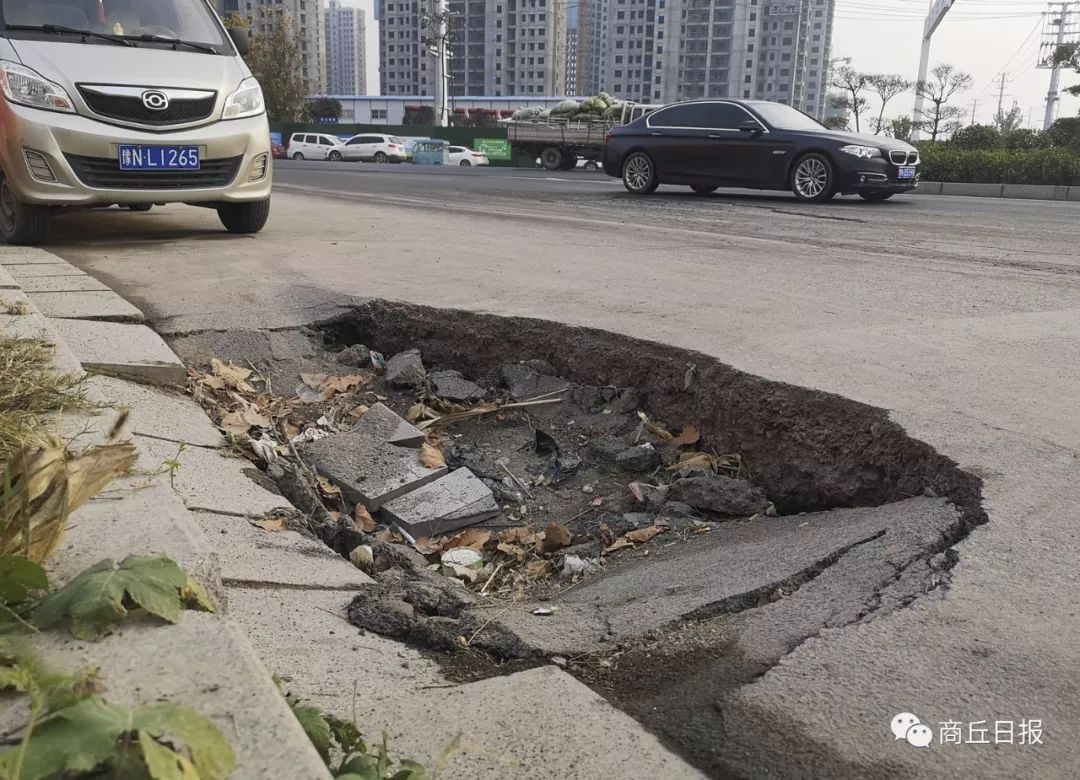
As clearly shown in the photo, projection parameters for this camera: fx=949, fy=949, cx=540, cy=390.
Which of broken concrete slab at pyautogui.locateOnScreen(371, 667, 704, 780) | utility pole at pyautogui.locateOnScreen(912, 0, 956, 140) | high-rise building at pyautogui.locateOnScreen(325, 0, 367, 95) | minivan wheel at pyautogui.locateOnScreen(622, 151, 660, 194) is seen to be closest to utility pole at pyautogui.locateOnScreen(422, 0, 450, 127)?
utility pole at pyautogui.locateOnScreen(912, 0, 956, 140)

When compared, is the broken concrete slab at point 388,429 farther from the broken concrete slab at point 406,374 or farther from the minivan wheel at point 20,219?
the minivan wheel at point 20,219

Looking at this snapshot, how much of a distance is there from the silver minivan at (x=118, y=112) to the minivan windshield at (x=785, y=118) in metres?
8.39

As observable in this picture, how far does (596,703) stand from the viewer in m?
1.62

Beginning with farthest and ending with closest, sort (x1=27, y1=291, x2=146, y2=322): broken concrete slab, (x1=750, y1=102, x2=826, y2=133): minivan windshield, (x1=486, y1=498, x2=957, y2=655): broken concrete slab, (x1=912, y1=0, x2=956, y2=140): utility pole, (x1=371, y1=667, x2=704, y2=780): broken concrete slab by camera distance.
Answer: (x1=912, y1=0, x2=956, y2=140): utility pole → (x1=750, y1=102, x2=826, y2=133): minivan windshield → (x1=27, y1=291, x2=146, y2=322): broken concrete slab → (x1=486, y1=498, x2=957, y2=655): broken concrete slab → (x1=371, y1=667, x2=704, y2=780): broken concrete slab

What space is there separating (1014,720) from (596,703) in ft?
2.24

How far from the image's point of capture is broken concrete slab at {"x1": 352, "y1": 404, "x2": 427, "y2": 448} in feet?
12.4

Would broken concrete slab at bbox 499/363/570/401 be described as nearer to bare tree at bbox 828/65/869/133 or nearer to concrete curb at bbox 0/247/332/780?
concrete curb at bbox 0/247/332/780

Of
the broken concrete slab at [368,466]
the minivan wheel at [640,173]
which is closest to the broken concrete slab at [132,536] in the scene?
the broken concrete slab at [368,466]

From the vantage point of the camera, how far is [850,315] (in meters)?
4.68

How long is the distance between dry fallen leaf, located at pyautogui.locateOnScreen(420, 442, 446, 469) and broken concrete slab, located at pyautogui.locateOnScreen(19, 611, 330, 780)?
2.25 meters

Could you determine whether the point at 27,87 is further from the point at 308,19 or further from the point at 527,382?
the point at 308,19

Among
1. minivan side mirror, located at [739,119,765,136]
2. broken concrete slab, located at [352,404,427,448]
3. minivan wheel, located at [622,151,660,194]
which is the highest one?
minivan side mirror, located at [739,119,765,136]

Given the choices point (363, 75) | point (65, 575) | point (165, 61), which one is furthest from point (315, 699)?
point (363, 75)

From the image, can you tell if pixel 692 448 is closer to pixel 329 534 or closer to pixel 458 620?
pixel 329 534
